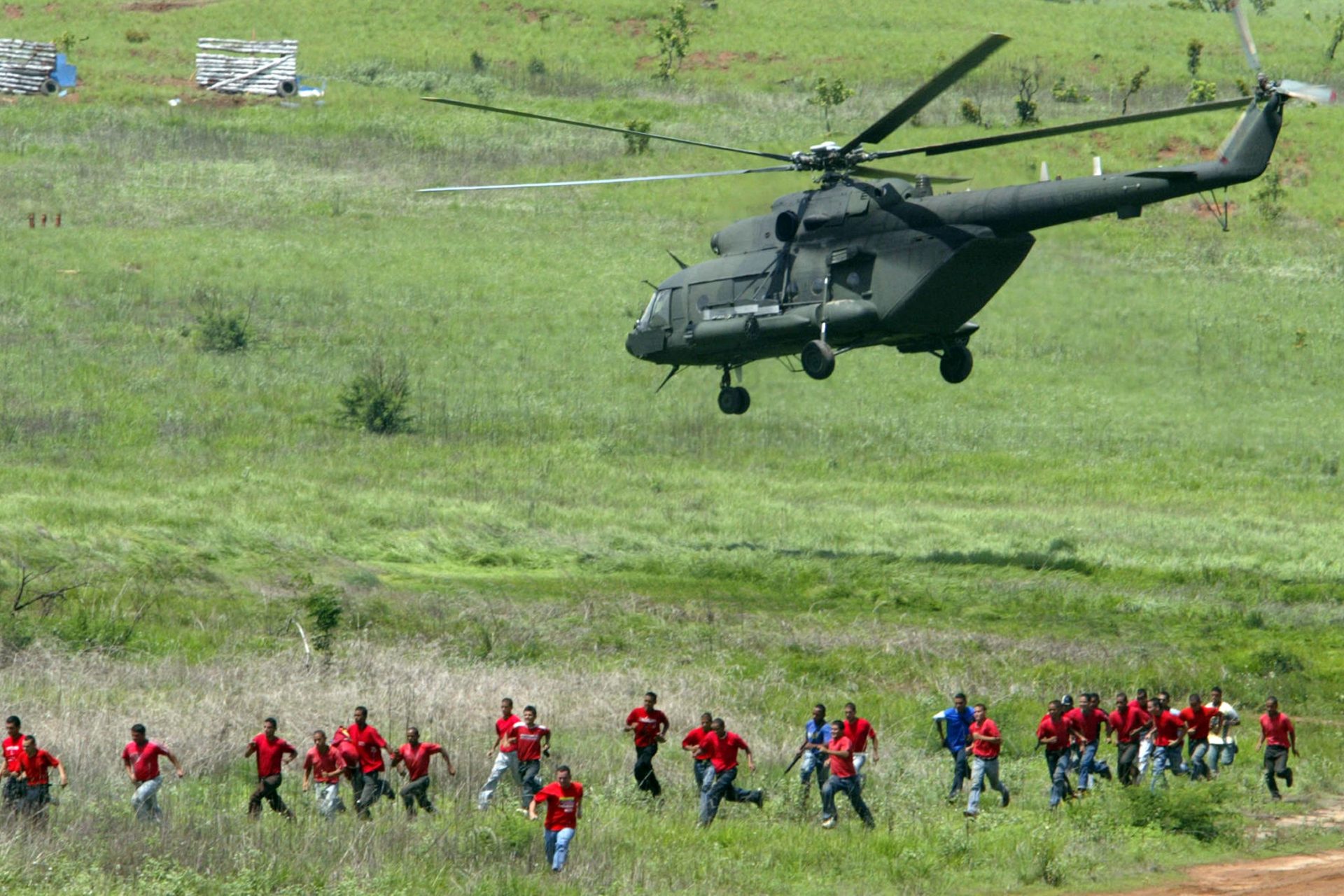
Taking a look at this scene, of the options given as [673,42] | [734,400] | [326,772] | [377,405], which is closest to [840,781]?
[326,772]

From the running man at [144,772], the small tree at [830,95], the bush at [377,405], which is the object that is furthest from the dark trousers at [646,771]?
the small tree at [830,95]

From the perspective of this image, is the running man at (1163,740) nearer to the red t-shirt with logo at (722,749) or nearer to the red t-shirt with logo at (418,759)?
the red t-shirt with logo at (722,749)

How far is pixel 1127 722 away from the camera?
1816 cm

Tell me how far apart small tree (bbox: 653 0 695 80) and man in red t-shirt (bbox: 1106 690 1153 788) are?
240ft

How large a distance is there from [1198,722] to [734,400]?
43.4 ft

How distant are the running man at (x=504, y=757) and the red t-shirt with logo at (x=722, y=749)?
187 cm

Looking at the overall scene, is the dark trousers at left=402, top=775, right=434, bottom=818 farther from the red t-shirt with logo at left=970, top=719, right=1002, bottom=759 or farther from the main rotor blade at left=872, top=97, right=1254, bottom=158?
the main rotor blade at left=872, top=97, right=1254, bottom=158

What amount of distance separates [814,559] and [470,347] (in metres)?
20.5

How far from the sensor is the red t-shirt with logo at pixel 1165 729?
59.4 ft

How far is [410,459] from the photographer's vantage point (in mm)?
39219

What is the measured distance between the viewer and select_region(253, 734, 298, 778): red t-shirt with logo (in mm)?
14664

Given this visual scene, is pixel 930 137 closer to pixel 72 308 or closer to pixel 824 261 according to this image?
pixel 72 308

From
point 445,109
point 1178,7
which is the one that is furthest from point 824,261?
point 1178,7

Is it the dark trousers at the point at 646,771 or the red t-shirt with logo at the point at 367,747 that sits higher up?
the red t-shirt with logo at the point at 367,747
